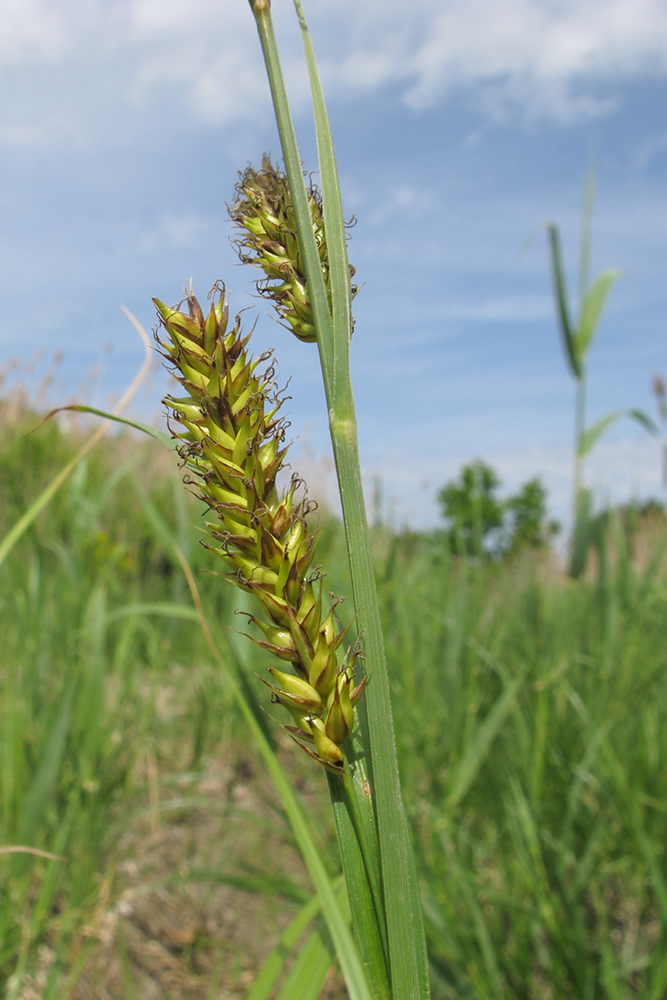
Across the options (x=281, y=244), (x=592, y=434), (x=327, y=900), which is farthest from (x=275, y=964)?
(x=592, y=434)

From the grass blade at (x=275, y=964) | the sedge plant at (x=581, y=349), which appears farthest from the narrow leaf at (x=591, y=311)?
the grass blade at (x=275, y=964)

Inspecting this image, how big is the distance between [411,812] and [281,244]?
5.60 feet

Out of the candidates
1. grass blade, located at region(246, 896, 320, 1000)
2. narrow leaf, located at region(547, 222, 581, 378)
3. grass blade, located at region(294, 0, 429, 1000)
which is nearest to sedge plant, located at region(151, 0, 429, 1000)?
grass blade, located at region(294, 0, 429, 1000)

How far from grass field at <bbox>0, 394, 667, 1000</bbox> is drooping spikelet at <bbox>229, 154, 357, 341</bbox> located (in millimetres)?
982

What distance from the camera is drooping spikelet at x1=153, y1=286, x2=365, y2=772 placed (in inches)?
14.4

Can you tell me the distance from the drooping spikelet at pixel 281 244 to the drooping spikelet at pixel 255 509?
1.6 inches

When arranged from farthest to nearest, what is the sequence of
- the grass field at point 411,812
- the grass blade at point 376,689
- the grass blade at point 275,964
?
the grass field at point 411,812
the grass blade at point 275,964
the grass blade at point 376,689

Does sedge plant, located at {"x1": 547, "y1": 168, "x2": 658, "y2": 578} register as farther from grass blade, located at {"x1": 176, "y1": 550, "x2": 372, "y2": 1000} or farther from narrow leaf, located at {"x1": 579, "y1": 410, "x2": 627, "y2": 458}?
grass blade, located at {"x1": 176, "y1": 550, "x2": 372, "y2": 1000}

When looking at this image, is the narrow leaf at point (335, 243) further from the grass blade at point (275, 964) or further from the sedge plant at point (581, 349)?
the sedge plant at point (581, 349)

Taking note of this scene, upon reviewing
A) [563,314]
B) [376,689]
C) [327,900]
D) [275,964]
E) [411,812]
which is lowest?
[411,812]

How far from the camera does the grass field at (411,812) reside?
5.25 ft

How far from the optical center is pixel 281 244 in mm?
418

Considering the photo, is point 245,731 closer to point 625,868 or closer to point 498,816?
point 498,816

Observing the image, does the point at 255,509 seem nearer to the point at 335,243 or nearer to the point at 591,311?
the point at 335,243
